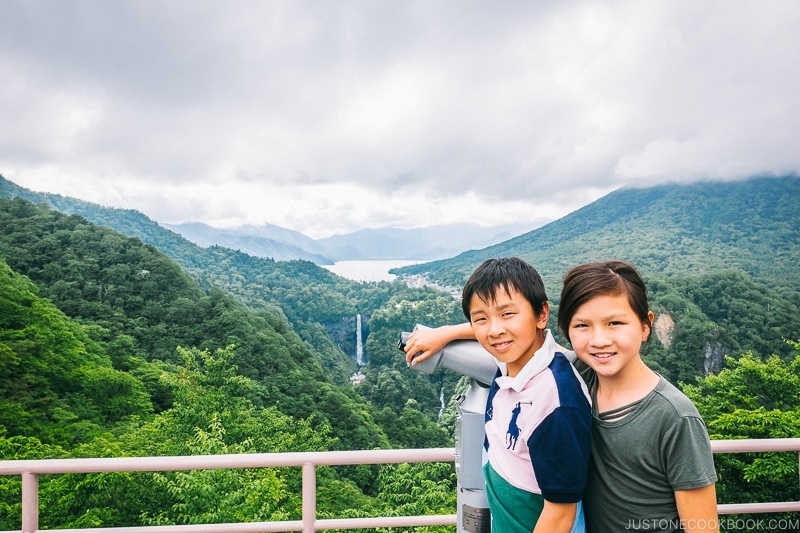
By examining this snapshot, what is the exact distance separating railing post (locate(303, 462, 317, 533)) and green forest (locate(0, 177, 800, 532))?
73 cm

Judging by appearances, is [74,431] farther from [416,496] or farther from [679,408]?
[679,408]

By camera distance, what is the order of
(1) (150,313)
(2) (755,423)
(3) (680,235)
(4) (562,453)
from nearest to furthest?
(4) (562,453), (2) (755,423), (1) (150,313), (3) (680,235)

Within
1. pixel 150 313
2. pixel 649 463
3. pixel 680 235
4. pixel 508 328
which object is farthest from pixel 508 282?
pixel 680 235

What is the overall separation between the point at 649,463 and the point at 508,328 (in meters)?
0.38

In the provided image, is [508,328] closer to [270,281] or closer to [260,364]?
[260,364]

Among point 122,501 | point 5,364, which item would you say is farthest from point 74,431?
point 122,501

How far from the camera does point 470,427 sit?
3.34 feet

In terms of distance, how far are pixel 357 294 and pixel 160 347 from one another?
46.3 metres

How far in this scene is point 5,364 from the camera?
15.8 meters

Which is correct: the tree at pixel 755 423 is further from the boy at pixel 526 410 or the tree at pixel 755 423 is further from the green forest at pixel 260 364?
the boy at pixel 526 410

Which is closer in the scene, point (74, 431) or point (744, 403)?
point (744, 403)

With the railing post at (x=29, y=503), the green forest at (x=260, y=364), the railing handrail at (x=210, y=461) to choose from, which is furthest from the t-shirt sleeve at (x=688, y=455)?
the railing post at (x=29, y=503)

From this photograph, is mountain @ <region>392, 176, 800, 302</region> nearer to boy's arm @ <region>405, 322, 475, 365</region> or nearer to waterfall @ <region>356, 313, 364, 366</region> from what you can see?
waterfall @ <region>356, 313, 364, 366</region>

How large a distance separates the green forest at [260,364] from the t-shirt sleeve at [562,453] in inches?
7.3
